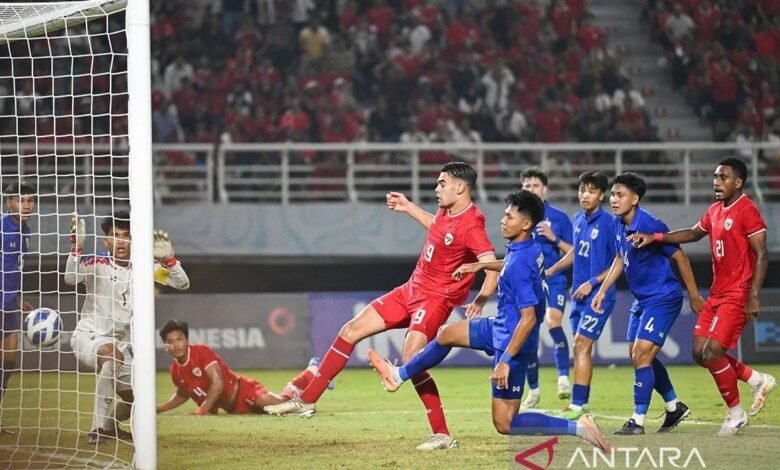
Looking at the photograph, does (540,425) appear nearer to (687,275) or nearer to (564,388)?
(687,275)

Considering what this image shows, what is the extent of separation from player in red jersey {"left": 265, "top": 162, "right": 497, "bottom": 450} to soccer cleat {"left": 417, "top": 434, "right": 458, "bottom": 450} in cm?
11

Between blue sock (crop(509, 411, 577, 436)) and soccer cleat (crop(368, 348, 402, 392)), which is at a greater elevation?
soccer cleat (crop(368, 348, 402, 392))

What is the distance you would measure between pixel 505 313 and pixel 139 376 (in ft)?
7.49

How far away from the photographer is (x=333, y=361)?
8062mm

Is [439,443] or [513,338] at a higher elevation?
[513,338]

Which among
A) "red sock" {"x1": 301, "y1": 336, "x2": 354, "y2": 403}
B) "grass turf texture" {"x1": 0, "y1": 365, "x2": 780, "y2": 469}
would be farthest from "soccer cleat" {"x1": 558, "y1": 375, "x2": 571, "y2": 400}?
"red sock" {"x1": 301, "y1": 336, "x2": 354, "y2": 403}

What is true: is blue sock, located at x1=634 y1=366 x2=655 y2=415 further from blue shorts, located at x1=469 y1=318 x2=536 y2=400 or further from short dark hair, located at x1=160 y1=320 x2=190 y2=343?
short dark hair, located at x1=160 y1=320 x2=190 y2=343

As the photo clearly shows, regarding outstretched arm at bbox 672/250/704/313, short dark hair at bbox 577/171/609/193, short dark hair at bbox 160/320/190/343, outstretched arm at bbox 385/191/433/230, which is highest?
short dark hair at bbox 577/171/609/193

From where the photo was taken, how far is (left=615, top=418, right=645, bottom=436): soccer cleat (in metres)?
8.38

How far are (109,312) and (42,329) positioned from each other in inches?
19.8

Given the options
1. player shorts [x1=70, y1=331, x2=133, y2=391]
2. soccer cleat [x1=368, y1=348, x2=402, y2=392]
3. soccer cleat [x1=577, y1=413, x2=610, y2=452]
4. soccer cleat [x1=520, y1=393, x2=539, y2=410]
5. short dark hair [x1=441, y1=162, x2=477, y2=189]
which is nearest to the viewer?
soccer cleat [x1=577, y1=413, x2=610, y2=452]

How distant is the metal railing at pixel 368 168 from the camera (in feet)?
53.0

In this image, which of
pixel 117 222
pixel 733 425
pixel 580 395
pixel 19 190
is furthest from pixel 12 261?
pixel 733 425

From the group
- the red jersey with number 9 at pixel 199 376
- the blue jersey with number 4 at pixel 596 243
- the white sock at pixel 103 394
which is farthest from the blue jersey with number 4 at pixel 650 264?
the white sock at pixel 103 394
